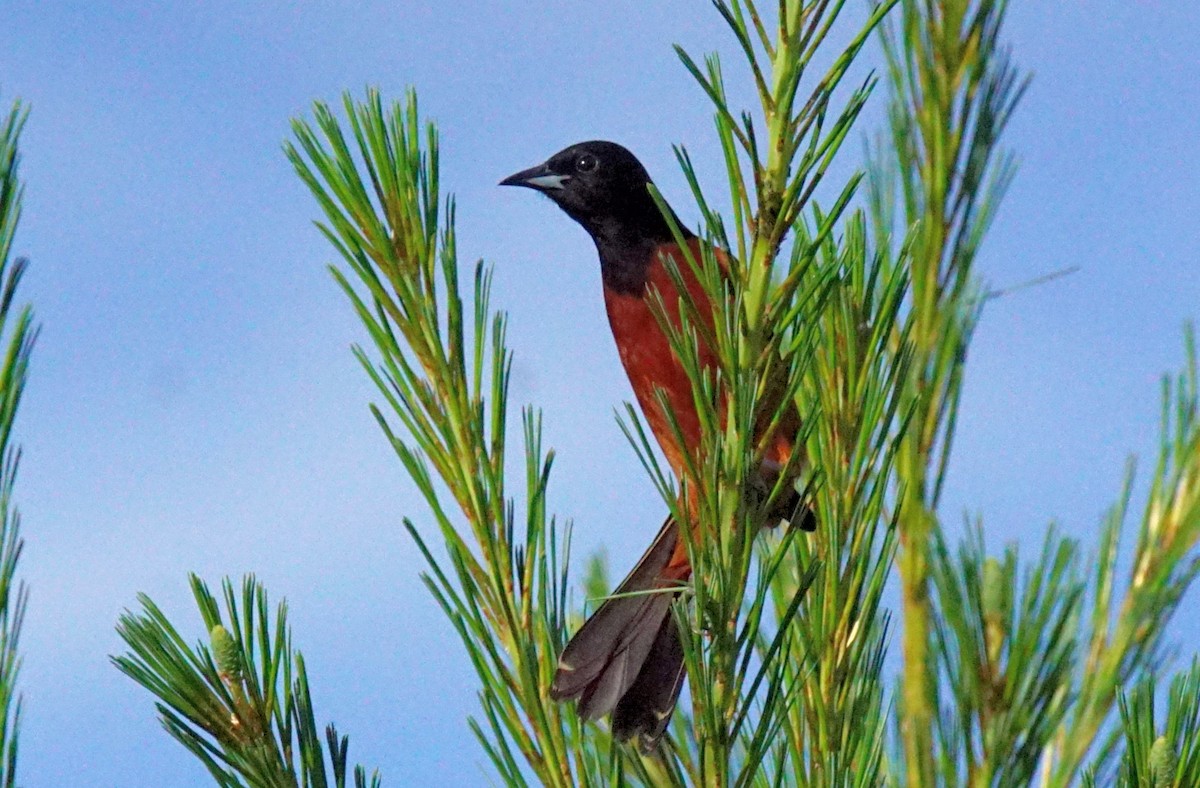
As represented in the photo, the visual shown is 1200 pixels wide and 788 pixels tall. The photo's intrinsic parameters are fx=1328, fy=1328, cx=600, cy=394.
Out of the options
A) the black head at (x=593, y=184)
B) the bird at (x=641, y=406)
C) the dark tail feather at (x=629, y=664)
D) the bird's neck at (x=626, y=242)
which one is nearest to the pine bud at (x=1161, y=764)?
the bird at (x=641, y=406)

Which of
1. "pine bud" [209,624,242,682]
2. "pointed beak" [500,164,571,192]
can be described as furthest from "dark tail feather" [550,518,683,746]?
"pointed beak" [500,164,571,192]

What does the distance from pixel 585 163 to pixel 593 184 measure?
85 millimetres

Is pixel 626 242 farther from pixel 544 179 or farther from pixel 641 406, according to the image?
pixel 641 406

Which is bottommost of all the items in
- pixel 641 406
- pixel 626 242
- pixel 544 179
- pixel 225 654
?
pixel 225 654

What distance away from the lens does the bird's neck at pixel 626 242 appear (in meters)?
3.67

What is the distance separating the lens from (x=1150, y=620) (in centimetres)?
139

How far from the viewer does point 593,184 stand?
394 centimetres

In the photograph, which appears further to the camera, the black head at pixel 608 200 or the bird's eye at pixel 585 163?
the bird's eye at pixel 585 163

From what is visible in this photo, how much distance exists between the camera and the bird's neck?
12.0 ft

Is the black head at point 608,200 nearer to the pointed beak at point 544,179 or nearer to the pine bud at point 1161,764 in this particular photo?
the pointed beak at point 544,179

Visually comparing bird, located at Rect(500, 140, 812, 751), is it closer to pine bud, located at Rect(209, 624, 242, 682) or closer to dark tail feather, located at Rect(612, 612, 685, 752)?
dark tail feather, located at Rect(612, 612, 685, 752)

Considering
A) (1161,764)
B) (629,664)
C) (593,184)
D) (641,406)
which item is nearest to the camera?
(1161,764)

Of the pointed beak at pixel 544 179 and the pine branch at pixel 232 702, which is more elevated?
the pointed beak at pixel 544 179

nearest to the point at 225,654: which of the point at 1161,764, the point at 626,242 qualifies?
the point at 1161,764
